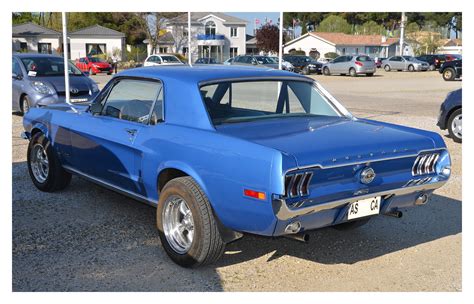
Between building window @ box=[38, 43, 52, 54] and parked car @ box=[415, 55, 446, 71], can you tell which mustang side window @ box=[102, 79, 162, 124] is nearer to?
parked car @ box=[415, 55, 446, 71]

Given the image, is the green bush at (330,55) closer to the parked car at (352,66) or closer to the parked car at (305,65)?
the parked car at (305,65)

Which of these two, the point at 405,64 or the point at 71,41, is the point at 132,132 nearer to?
the point at 405,64

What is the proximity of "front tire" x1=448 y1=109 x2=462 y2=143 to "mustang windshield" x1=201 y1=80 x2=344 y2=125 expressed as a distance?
5767mm

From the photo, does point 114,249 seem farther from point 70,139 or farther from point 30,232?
point 70,139

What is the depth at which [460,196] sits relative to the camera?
6.71 meters

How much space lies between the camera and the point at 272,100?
221 inches

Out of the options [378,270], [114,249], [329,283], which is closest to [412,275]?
[378,270]

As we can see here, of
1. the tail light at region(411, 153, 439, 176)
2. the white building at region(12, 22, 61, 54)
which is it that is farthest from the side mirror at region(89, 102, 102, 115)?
the white building at region(12, 22, 61, 54)

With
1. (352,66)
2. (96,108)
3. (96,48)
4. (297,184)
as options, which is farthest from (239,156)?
(96,48)

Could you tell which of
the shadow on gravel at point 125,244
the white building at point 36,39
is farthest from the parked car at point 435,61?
the shadow on gravel at point 125,244

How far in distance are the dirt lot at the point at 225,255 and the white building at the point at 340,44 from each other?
66551mm

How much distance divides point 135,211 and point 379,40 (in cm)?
7118

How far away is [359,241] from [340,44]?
2666 inches

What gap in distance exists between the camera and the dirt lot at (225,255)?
420cm
